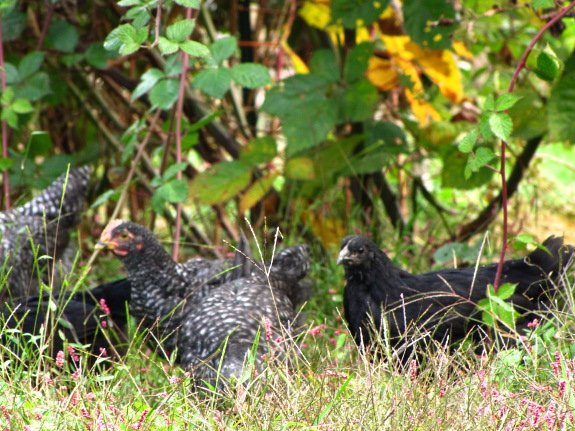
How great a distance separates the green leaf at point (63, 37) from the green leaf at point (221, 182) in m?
0.92

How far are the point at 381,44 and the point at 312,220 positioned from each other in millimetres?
1299

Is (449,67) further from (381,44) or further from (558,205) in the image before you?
(558,205)

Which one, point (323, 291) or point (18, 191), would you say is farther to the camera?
point (18, 191)

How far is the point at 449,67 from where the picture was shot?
4.45 m

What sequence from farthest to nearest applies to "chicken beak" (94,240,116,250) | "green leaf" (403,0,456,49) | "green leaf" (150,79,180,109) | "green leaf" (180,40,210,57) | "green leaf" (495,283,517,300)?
"green leaf" (403,0,456,49)
"chicken beak" (94,240,116,250)
"green leaf" (150,79,180,109)
"green leaf" (180,40,210,57)
"green leaf" (495,283,517,300)

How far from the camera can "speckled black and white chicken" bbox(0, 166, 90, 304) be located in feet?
12.0

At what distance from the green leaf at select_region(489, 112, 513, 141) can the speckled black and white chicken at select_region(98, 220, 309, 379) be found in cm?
113

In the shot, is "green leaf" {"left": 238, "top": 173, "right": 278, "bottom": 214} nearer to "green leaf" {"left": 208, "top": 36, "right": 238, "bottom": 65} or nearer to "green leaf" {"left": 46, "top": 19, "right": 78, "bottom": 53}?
"green leaf" {"left": 208, "top": 36, "right": 238, "bottom": 65}

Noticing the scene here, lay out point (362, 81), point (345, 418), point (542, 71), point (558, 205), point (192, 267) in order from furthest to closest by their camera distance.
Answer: point (558, 205)
point (362, 81)
point (192, 267)
point (542, 71)
point (345, 418)

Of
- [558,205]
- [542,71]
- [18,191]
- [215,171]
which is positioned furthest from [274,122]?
[542,71]

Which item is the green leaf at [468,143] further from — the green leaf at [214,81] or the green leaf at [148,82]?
the green leaf at [148,82]

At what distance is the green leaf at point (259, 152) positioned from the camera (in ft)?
13.6

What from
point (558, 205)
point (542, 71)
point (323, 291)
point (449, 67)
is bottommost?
point (558, 205)

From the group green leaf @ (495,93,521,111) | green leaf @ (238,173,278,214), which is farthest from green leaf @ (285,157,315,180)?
green leaf @ (495,93,521,111)
